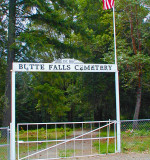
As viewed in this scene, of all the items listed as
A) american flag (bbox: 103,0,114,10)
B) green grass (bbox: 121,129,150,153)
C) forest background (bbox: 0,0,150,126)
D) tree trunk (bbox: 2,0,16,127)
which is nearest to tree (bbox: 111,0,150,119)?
forest background (bbox: 0,0,150,126)

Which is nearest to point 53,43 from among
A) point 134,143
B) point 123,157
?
point 134,143

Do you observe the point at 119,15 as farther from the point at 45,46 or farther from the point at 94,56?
the point at 45,46

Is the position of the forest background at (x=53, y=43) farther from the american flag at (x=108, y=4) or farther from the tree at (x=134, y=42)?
the american flag at (x=108, y=4)

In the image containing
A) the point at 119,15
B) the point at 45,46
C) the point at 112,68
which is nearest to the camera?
the point at 112,68

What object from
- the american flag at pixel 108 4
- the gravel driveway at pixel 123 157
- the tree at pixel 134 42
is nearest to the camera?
the gravel driveway at pixel 123 157

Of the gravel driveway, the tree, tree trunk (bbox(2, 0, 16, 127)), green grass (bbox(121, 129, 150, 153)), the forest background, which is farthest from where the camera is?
the tree

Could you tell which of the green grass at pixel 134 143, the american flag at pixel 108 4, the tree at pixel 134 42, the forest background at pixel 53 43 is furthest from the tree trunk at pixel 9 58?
the green grass at pixel 134 143

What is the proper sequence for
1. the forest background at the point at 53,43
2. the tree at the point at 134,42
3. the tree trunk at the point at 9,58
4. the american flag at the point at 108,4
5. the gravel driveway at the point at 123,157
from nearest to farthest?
the gravel driveway at the point at 123,157, the american flag at the point at 108,4, the tree trunk at the point at 9,58, the forest background at the point at 53,43, the tree at the point at 134,42

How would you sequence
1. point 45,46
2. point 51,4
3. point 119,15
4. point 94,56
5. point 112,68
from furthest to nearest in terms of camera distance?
point 94,56 < point 119,15 < point 51,4 < point 45,46 < point 112,68

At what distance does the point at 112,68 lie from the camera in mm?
10312

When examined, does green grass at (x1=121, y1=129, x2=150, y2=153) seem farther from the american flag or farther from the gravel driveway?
the american flag

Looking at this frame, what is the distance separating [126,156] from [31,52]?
867cm

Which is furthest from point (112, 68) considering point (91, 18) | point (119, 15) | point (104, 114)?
point (104, 114)

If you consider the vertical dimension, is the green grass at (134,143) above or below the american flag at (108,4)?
below
